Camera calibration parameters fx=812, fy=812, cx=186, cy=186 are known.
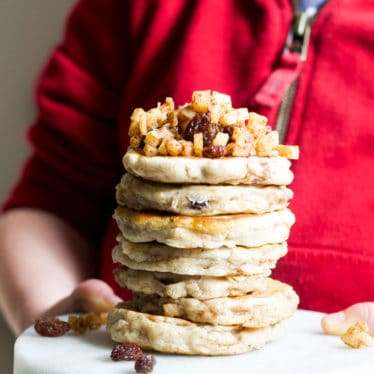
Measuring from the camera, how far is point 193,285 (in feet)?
2.04

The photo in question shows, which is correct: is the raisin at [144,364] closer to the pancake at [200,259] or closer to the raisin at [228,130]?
the pancake at [200,259]

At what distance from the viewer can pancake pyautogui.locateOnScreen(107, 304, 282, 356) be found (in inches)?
24.1

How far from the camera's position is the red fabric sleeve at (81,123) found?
1085 millimetres

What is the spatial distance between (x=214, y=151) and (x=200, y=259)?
0.27 feet

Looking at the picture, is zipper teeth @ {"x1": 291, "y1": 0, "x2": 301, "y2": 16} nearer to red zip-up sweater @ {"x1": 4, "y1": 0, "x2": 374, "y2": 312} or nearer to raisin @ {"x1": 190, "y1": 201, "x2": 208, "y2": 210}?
red zip-up sweater @ {"x1": 4, "y1": 0, "x2": 374, "y2": 312}

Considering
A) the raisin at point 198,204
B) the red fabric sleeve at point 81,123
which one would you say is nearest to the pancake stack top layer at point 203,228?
Result: the raisin at point 198,204

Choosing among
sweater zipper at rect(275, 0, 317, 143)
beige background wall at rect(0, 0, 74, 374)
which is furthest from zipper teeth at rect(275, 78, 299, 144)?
beige background wall at rect(0, 0, 74, 374)

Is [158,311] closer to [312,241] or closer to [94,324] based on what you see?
[94,324]

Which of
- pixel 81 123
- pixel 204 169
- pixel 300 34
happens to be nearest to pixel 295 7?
pixel 300 34

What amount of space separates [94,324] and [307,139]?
1.16 ft

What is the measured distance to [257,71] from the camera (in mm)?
951

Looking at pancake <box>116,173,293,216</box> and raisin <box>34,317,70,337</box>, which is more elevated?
pancake <box>116,173,293,216</box>

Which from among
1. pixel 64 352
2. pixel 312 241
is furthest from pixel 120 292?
pixel 64 352

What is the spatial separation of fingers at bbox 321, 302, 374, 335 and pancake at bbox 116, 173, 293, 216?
0.12 metres
